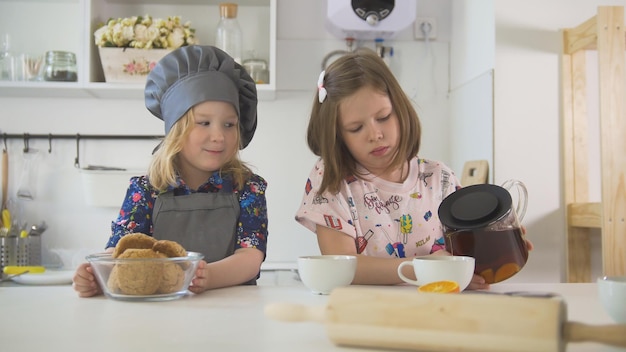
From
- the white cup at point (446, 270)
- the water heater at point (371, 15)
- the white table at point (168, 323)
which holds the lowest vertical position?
the white table at point (168, 323)

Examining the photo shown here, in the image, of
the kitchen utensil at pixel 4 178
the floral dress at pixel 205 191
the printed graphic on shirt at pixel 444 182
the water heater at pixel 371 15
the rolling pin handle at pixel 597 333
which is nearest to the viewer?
the rolling pin handle at pixel 597 333

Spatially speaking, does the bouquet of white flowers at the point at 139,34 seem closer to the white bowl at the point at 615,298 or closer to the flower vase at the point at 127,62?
the flower vase at the point at 127,62

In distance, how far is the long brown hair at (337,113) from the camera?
4.21 ft

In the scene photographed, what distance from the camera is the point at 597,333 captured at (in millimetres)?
476

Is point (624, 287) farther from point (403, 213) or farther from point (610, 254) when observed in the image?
point (610, 254)

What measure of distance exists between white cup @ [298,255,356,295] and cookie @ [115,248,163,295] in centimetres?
19

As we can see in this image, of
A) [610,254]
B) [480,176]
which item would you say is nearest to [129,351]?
[610,254]

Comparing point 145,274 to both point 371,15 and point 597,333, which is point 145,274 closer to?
point 597,333

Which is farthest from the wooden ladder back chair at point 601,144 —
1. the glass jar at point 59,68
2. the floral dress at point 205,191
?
the glass jar at point 59,68

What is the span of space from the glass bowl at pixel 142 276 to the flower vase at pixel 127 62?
130 centimetres

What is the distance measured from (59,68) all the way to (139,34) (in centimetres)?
31

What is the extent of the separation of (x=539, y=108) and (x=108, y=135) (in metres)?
1.45

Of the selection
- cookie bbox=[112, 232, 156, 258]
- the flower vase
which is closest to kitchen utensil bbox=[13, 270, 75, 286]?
the flower vase

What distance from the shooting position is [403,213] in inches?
51.1
